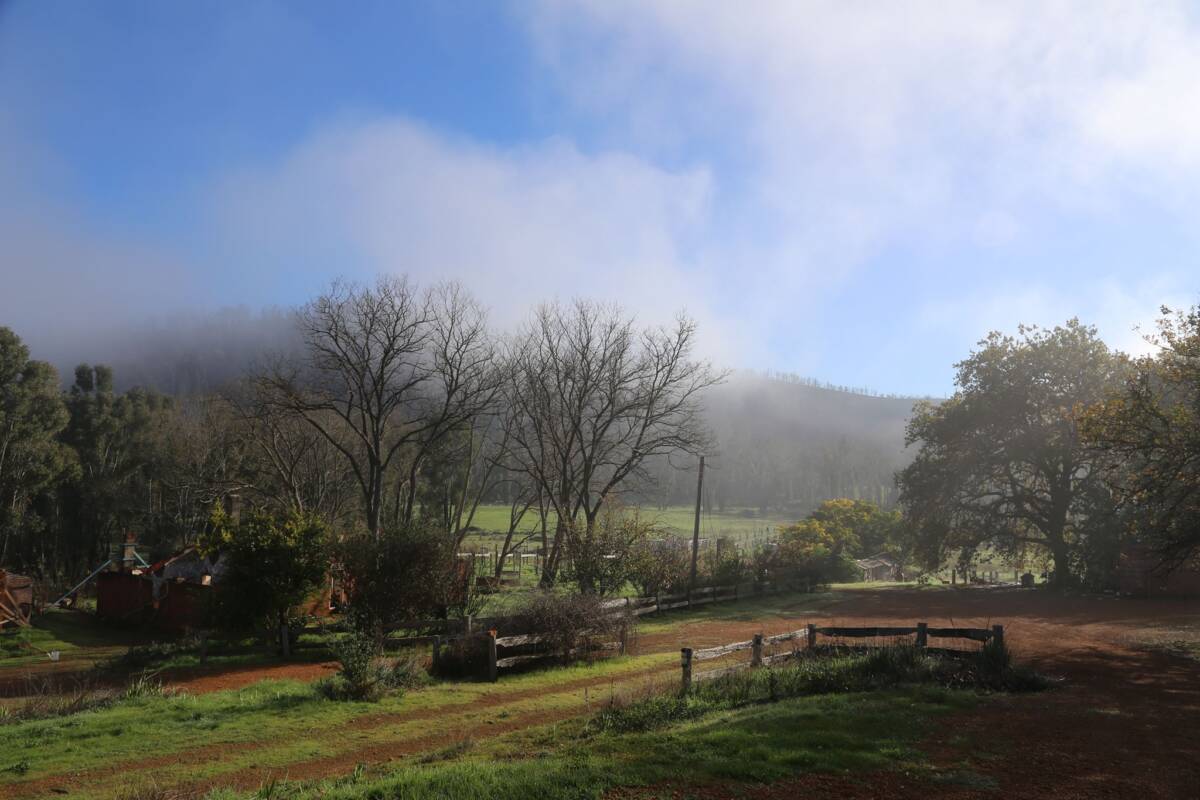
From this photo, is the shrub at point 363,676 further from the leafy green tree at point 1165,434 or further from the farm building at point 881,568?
the farm building at point 881,568

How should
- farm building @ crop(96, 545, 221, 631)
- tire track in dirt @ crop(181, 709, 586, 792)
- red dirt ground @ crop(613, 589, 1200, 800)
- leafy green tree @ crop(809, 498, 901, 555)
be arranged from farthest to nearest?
1. leafy green tree @ crop(809, 498, 901, 555)
2. farm building @ crop(96, 545, 221, 631)
3. tire track in dirt @ crop(181, 709, 586, 792)
4. red dirt ground @ crop(613, 589, 1200, 800)

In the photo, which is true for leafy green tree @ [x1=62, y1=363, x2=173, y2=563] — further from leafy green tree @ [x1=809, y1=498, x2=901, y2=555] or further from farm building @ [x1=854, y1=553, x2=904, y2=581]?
farm building @ [x1=854, y1=553, x2=904, y2=581]

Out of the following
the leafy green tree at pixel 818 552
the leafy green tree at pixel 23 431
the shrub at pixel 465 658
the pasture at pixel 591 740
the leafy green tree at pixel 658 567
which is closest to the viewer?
the pasture at pixel 591 740

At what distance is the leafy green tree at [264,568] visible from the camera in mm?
21969

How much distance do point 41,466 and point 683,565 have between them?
117ft

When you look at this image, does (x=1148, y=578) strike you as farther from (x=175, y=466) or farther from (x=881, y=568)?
(x=175, y=466)

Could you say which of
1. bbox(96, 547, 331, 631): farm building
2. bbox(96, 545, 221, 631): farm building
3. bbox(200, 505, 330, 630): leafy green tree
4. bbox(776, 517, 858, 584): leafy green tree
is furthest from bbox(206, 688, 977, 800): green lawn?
bbox(776, 517, 858, 584): leafy green tree

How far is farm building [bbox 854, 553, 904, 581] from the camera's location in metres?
58.4

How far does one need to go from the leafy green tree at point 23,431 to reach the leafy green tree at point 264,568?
88.1 ft

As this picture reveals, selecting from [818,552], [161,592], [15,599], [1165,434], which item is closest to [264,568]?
[161,592]

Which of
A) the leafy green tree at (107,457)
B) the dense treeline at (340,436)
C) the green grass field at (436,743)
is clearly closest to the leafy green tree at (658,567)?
the dense treeline at (340,436)

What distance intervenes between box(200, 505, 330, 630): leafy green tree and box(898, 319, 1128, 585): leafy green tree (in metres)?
36.2

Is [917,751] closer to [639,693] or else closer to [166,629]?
[639,693]

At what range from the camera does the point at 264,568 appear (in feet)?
72.3
